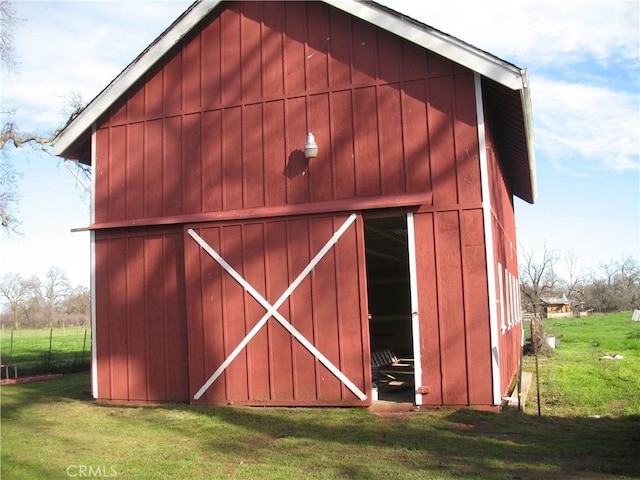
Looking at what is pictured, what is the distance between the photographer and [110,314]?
10.5 meters

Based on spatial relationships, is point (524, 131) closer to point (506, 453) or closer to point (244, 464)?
point (506, 453)

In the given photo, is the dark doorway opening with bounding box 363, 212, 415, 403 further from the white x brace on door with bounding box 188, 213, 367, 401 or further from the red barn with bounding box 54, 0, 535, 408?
the white x brace on door with bounding box 188, 213, 367, 401

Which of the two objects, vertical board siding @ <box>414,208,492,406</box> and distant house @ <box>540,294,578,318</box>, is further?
distant house @ <box>540,294,578,318</box>

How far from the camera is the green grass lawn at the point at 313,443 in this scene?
5605 mm

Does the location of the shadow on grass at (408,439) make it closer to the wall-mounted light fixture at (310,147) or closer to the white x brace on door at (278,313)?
the white x brace on door at (278,313)

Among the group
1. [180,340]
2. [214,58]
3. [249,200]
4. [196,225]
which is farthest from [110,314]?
[214,58]

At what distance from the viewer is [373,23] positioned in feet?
29.6

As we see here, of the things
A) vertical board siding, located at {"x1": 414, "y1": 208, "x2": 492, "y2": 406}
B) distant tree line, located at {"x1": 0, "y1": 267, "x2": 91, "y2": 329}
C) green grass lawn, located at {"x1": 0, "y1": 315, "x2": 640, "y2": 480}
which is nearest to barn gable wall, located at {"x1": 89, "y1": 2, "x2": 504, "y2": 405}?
vertical board siding, located at {"x1": 414, "y1": 208, "x2": 492, "y2": 406}

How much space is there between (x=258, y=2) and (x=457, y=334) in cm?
603

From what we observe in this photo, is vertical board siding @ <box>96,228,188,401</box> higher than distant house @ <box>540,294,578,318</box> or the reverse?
higher

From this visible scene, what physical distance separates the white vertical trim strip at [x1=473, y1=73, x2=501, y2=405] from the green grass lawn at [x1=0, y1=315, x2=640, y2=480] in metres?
0.60

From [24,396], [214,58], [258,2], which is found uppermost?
[258,2]
